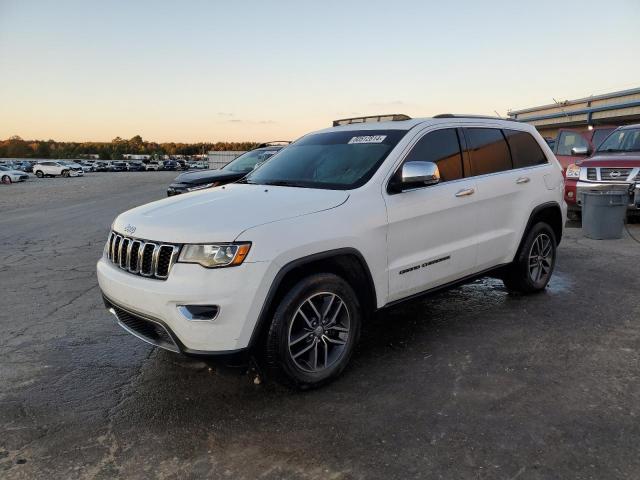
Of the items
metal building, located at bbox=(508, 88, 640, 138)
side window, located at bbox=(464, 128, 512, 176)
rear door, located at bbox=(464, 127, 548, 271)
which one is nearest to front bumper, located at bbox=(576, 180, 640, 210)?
rear door, located at bbox=(464, 127, 548, 271)

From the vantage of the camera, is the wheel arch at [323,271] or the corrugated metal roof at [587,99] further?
the corrugated metal roof at [587,99]

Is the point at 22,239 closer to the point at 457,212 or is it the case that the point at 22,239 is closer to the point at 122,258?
the point at 122,258

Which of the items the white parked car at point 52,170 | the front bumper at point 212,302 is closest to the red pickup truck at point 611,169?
the front bumper at point 212,302

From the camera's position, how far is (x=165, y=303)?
9.80 feet

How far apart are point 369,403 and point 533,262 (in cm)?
299

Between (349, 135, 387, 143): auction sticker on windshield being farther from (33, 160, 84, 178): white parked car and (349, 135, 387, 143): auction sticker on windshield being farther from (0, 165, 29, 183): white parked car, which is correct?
(33, 160, 84, 178): white parked car

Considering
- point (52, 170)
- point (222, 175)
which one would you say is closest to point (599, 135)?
point (222, 175)

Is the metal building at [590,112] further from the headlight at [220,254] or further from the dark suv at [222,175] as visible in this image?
the headlight at [220,254]

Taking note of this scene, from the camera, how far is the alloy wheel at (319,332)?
332 centimetres

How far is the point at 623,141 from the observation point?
34.7 ft

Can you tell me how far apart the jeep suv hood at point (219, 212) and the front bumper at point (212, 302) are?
0.21m

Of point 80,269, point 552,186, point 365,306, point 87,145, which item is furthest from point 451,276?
point 87,145

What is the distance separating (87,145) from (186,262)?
7020 inches

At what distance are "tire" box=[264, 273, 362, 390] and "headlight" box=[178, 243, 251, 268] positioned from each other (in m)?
0.43
